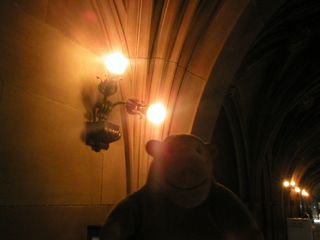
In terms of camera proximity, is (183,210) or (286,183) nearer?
(183,210)

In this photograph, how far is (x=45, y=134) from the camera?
2461mm

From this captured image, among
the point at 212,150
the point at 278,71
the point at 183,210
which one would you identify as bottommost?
the point at 183,210

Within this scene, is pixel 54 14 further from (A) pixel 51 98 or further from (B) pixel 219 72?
(B) pixel 219 72

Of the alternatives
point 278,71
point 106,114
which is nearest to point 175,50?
point 106,114

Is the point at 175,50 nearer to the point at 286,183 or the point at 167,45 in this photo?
the point at 167,45

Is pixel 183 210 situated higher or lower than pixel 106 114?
lower

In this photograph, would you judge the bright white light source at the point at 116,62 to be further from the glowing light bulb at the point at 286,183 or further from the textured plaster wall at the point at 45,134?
the glowing light bulb at the point at 286,183

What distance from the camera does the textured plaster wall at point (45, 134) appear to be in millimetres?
2164

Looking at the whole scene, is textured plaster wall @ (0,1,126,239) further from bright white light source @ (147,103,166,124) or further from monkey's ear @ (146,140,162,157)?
monkey's ear @ (146,140,162,157)

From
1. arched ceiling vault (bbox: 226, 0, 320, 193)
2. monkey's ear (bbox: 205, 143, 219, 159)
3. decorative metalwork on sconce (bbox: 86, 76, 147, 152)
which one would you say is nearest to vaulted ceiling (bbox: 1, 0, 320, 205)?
decorative metalwork on sconce (bbox: 86, 76, 147, 152)

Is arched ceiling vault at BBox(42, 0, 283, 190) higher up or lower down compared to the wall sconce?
higher up

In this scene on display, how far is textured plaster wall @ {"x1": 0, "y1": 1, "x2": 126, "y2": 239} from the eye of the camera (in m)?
2.16

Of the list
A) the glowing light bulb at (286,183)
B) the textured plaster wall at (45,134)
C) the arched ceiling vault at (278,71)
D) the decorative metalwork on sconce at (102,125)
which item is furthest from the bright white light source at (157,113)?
the glowing light bulb at (286,183)

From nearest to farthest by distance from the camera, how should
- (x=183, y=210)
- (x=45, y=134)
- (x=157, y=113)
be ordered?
1. (x=183, y=210)
2. (x=45, y=134)
3. (x=157, y=113)
